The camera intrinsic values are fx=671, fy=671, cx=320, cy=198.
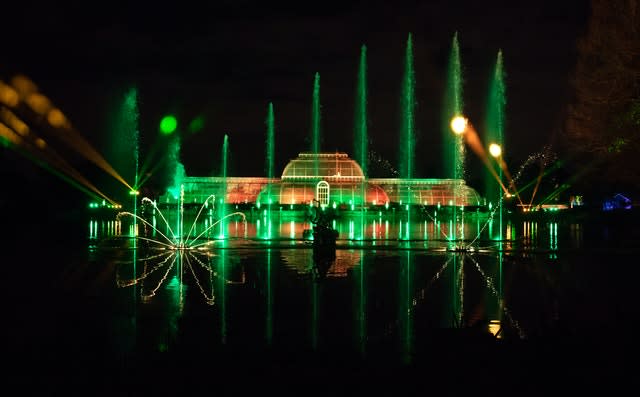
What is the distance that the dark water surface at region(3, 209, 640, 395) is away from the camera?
27.1ft

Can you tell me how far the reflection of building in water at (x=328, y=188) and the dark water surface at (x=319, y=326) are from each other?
70.5 m

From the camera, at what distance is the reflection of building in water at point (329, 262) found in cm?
1910

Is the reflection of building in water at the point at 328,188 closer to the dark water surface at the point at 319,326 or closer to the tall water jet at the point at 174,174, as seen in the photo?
the tall water jet at the point at 174,174

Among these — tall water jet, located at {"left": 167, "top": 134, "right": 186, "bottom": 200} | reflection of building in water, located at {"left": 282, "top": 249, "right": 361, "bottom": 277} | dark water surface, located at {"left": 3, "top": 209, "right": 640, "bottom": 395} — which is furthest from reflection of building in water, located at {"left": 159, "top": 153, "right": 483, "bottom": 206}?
dark water surface, located at {"left": 3, "top": 209, "right": 640, "bottom": 395}

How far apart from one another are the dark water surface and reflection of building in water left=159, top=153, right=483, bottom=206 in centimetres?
7048

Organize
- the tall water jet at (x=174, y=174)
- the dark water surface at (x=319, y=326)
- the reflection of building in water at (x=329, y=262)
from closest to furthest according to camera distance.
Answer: the dark water surface at (x=319, y=326) < the reflection of building in water at (x=329, y=262) < the tall water jet at (x=174, y=174)

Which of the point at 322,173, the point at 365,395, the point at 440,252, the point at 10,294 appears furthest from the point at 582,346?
the point at 322,173

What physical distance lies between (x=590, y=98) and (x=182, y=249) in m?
16.8

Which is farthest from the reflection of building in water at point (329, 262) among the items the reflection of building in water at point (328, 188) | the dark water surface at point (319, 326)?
the reflection of building in water at point (328, 188)

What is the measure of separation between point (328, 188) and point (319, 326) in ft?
268

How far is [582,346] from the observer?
9.87 metres

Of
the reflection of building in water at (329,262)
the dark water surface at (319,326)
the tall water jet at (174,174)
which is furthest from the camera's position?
the tall water jet at (174,174)

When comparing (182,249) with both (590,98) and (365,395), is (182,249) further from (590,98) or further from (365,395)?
(365,395)

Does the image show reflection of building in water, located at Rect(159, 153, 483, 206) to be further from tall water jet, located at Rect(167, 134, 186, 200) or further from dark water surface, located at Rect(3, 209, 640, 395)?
dark water surface, located at Rect(3, 209, 640, 395)
